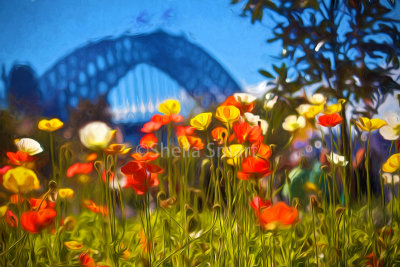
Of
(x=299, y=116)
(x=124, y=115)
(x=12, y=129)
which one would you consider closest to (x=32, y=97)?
(x=12, y=129)

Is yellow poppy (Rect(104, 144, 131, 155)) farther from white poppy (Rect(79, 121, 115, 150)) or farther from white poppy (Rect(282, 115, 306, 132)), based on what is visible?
white poppy (Rect(282, 115, 306, 132))

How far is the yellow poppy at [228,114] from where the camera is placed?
2.73 ft

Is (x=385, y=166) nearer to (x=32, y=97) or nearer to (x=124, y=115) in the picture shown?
(x=124, y=115)

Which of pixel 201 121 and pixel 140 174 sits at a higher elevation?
pixel 201 121

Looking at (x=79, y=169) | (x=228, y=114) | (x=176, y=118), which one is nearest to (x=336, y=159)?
(x=228, y=114)

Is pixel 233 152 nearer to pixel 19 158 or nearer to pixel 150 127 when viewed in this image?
pixel 150 127

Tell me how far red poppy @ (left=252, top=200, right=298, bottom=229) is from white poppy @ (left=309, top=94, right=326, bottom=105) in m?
0.28

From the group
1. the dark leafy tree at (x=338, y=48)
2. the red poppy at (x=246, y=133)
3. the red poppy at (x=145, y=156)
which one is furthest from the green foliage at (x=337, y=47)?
the red poppy at (x=145, y=156)

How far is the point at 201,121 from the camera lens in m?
0.83

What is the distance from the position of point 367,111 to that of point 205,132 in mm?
443

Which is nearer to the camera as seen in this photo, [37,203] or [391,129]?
[37,203]

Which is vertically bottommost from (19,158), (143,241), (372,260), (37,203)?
(372,260)

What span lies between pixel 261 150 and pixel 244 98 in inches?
5.4

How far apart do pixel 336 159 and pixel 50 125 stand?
2.38ft
